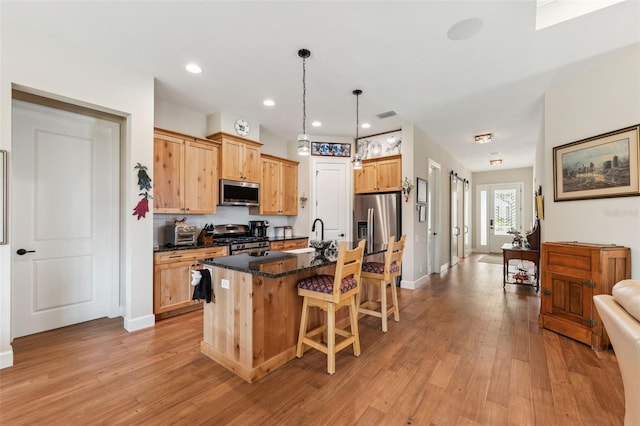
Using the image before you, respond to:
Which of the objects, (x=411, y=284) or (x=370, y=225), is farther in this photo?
(x=370, y=225)

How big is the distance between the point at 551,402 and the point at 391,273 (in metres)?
1.60

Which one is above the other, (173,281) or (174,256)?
(174,256)

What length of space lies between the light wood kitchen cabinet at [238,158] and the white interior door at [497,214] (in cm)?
837

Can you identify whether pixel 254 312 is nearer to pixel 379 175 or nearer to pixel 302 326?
pixel 302 326

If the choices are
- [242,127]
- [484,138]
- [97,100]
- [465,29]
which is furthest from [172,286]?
[484,138]

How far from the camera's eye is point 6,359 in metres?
2.27

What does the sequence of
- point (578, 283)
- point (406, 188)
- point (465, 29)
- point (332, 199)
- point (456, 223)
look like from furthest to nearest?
point (456, 223) < point (332, 199) < point (406, 188) < point (578, 283) < point (465, 29)

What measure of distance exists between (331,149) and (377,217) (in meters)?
1.68

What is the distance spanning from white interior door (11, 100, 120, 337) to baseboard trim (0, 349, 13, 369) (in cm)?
70

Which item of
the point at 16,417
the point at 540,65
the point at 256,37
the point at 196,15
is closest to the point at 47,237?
the point at 16,417

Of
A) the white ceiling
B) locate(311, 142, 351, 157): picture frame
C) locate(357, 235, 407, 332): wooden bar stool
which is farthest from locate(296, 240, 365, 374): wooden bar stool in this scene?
locate(311, 142, 351, 157): picture frame

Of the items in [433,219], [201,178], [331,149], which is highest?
[331,149]

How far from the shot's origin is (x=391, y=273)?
10.3 feet

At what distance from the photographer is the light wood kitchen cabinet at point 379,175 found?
505cm
